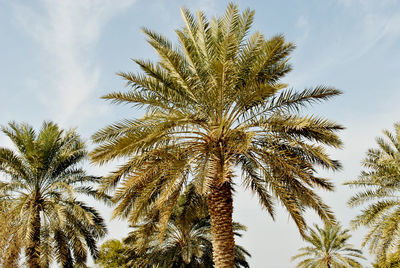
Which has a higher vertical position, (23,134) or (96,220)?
(23,134)

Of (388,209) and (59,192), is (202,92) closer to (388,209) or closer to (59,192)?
(59,192)

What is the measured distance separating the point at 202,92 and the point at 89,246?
10.9m

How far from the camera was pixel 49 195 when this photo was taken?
1711cm

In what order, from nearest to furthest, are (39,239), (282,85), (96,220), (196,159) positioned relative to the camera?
1. (282,85)
2. (196,159)
3. (39,239)
4. (96,220)

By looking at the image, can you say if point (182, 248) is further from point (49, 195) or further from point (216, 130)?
point (216, 130)

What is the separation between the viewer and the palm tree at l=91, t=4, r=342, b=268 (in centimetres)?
1002

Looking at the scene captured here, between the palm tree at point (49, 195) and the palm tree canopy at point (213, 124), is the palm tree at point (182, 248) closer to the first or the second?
the palm tree at point (49, 195)

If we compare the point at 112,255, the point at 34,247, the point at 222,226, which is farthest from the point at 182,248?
the point at 222,226

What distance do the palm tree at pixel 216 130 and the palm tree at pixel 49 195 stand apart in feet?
19.9

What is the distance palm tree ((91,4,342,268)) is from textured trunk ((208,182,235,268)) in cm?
3

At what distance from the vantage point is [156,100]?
11.2 metres

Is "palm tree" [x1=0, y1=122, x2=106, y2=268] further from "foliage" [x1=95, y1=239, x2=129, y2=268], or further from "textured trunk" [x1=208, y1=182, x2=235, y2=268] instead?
"foliage" [x1=95, y1=239, x2=129, y2=268]

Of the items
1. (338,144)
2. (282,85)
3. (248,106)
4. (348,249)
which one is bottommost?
(338,144)

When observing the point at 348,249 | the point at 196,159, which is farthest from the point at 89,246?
the point at 348,249
